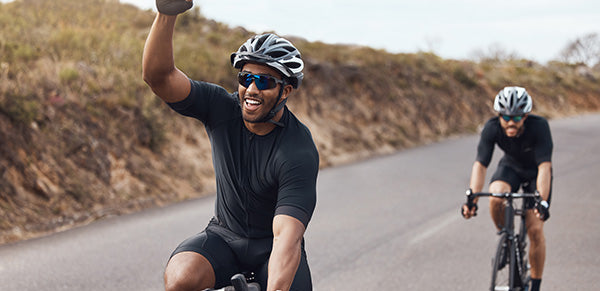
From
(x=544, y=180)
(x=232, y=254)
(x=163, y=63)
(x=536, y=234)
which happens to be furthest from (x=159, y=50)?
(x=536, y=234)

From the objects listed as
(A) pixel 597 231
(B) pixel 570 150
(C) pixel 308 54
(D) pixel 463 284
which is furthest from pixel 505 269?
(C) pixel 308 54

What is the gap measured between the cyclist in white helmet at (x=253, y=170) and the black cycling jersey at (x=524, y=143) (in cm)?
333

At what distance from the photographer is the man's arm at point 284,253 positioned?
2.59 meters

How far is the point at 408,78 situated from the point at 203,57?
12.6m

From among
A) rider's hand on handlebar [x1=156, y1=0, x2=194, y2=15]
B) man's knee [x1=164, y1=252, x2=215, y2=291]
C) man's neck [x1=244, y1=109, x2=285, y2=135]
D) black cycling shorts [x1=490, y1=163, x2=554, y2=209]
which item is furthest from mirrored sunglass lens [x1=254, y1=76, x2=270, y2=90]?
black cycling shorts [x1=490, y1=163, x2=554, y2=209]

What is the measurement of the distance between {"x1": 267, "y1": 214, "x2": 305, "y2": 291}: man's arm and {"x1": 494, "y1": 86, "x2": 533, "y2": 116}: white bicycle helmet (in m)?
3.42

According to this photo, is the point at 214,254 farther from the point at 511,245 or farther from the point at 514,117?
the point at 514,117

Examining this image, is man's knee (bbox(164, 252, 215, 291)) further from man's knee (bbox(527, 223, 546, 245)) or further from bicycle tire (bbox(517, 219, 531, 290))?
man's knee (bbox(527, 223, 546, 245))

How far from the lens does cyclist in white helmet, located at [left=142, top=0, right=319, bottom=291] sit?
267cm

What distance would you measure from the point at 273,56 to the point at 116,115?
32.1 ft

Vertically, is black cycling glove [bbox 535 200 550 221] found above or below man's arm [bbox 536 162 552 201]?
below

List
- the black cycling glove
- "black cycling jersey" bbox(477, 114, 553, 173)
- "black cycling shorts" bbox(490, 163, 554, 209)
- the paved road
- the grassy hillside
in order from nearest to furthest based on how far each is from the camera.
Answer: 1. the black cycling glove
2. "black cycling jersey" bbox(477, 114, 553, 173)
3. "black cycling shorts" bbox(490, 163, 554, 209)
4. the paved road
5. the grassy hillside

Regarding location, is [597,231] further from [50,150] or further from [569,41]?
[569,41]

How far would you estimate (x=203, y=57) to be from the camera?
17.5 metres
